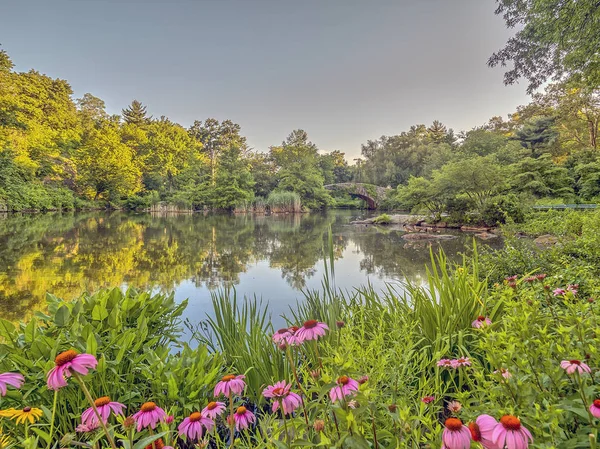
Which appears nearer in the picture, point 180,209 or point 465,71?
point 465,71

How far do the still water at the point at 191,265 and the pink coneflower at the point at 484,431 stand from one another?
1.80m

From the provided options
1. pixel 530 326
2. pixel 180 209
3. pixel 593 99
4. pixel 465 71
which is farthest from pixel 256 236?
pixel 593 99

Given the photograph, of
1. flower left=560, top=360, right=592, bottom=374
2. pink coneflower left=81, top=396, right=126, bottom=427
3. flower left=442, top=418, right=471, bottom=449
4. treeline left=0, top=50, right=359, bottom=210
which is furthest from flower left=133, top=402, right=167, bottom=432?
treeline left=0, top=50, right=359, bottom=210

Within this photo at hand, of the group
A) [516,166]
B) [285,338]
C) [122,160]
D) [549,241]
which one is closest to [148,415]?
[285,338]

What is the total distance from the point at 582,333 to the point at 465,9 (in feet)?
34.7

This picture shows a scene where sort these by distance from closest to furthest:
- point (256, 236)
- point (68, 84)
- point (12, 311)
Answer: point (12, 311) → point (256, 236) → point (68, 84)

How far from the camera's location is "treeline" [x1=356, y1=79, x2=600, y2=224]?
9344mm

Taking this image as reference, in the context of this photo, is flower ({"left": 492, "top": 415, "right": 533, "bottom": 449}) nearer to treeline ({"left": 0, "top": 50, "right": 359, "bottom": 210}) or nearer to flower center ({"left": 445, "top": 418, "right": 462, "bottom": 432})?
flower center ({"left": 445, "top": 418, "right": 462, "bottom": 432})

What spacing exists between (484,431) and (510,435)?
6 cm

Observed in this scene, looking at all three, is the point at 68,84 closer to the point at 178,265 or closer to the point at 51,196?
the point at 51,196

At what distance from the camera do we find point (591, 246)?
260cm

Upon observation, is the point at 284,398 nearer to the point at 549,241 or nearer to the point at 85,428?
the point at 85,428

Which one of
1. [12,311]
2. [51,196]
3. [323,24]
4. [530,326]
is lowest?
[12,311]

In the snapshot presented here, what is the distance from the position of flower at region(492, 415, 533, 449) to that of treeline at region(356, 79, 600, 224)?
5.71 m
